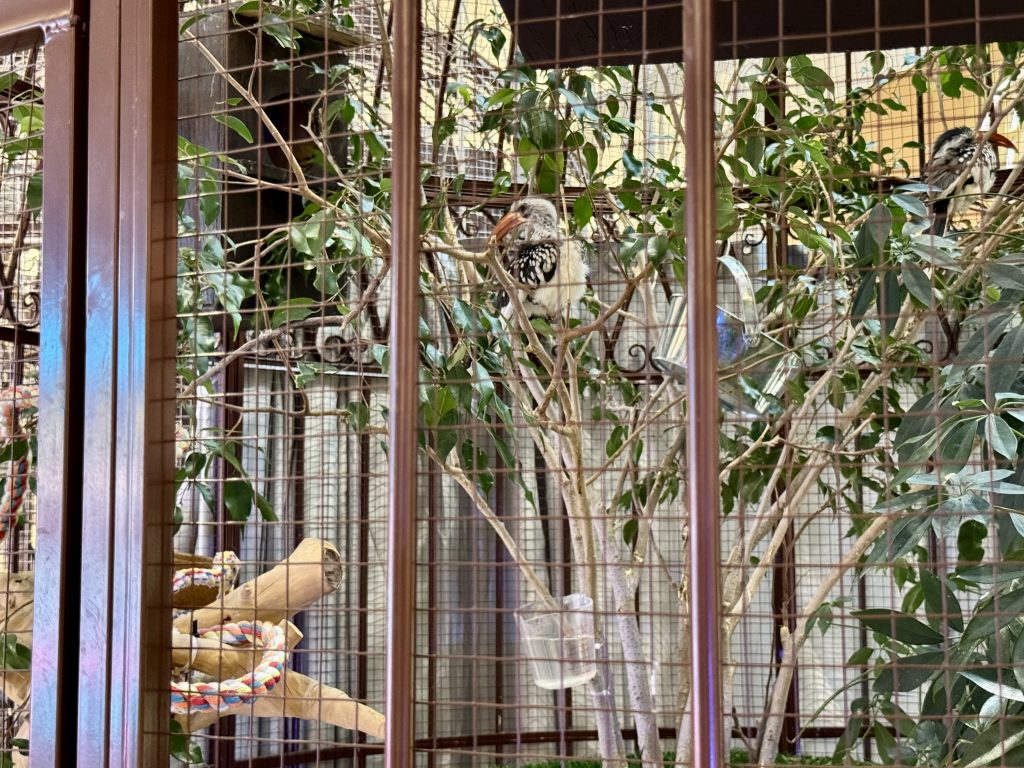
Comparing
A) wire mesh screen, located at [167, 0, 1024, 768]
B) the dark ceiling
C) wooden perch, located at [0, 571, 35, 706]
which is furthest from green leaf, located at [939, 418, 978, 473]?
wooden perch, located at [0, 571, 35, 706]

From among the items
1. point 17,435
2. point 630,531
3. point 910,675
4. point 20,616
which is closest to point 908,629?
point 910,675

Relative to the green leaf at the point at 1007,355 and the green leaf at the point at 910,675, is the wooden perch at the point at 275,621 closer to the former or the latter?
the green leaf at the point at 910,675

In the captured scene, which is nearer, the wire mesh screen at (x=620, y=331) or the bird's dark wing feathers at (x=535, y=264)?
the wire mesh screen at (x=620, y=331)

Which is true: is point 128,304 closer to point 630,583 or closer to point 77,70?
point 77,70

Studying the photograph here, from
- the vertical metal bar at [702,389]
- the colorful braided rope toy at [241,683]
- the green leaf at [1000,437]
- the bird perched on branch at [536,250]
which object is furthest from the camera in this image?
the bird perched on branch at [536,250]

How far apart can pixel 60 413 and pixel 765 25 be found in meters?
0.94

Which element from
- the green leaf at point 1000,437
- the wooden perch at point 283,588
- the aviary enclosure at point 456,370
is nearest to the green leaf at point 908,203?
the aviary enclosure at point 456,370

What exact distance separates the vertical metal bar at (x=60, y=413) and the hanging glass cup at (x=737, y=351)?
0.66 meters

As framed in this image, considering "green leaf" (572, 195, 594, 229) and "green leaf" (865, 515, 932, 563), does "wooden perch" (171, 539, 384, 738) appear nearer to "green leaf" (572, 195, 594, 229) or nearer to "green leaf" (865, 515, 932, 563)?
"green leaf" (572, 195, 594, 229)

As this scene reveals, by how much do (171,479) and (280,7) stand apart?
83 centimetres

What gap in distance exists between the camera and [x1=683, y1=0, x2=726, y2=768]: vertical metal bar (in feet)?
2.86

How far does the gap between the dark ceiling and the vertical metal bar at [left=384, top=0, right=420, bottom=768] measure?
293 millimetres

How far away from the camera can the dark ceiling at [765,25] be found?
1264mm

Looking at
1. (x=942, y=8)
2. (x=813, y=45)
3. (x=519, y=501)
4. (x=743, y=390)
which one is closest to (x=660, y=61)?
(x=813, y=45)
